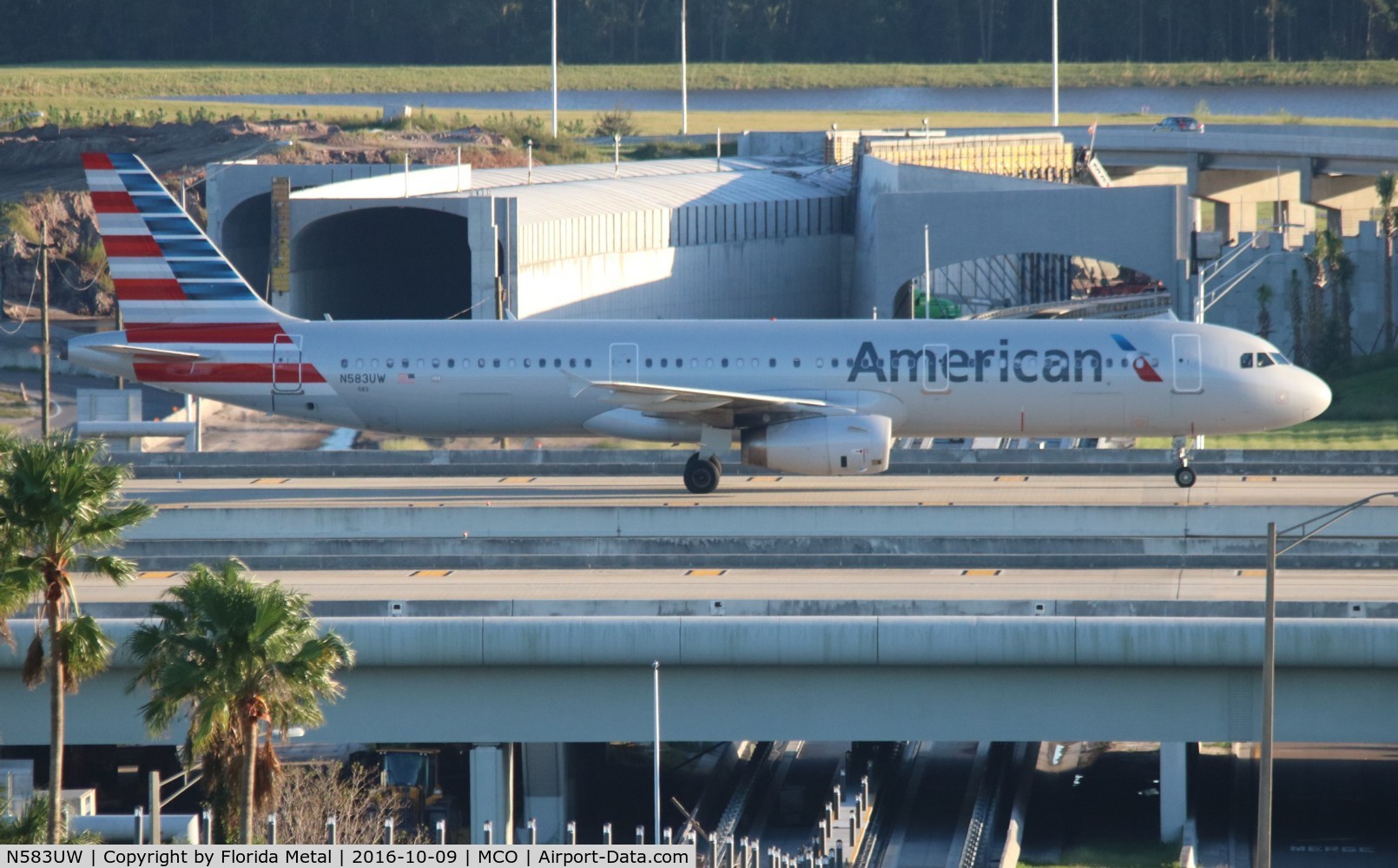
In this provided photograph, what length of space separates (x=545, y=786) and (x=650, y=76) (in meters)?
137

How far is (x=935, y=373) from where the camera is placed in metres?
43.5

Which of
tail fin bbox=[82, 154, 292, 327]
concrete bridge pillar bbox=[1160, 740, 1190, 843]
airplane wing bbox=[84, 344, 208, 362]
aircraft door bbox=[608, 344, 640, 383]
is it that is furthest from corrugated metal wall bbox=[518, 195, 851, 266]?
concrete bridge pillar bbox=[1160, 740, 1190, 843]

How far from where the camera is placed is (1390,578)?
1460 inches

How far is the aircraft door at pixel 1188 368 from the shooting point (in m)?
43.3

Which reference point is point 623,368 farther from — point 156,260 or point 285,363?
point 156,260

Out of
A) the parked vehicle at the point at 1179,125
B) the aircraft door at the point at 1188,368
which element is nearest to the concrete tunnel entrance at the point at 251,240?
the aircraft door at the point at 1188,368

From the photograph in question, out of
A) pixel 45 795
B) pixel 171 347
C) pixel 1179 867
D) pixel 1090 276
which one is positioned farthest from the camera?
pixel 1090 276

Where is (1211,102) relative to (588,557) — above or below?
above

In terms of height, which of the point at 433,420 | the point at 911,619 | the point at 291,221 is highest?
the point at 291,221

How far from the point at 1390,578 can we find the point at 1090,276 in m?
63.3

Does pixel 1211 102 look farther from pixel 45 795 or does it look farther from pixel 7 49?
pixel 45 795

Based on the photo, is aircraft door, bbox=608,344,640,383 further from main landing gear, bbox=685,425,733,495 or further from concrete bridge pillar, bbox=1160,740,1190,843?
concrete bridge pillar, bbox=1160,740,1190,843

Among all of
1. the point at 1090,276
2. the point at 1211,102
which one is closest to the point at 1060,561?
the point at 1090,276
